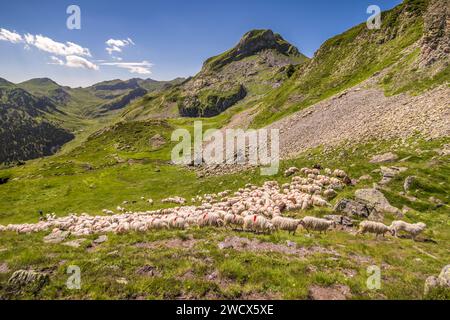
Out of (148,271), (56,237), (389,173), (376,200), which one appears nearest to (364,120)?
(389,173)

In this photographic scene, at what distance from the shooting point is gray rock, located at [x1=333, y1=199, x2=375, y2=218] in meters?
22.5

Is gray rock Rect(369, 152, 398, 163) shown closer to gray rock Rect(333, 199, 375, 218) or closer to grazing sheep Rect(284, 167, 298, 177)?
grazing sheep Rect(284, 167, 298, 177)

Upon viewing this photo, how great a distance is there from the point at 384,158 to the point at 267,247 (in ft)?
72.3

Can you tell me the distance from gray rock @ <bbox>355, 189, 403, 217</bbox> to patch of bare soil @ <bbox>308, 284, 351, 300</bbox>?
41.9ft

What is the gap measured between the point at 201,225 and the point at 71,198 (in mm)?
44552

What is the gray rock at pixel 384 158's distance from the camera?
99.6 ft

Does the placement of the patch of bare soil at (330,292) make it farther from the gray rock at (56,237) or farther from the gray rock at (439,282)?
the gray rock at (56,237)

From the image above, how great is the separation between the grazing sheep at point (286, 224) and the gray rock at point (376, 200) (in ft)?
26.0

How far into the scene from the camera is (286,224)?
67.7ft

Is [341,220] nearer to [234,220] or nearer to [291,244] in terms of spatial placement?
[291,244]

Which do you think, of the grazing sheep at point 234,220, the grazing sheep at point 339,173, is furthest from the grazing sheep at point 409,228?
the grazing sheep at point 234,220

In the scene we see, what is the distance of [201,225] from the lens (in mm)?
23062

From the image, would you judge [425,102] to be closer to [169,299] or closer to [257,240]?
[257,240]

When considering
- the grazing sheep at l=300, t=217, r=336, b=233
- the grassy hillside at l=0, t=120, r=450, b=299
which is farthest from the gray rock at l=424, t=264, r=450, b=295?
the grazing sheep at l=300, t=217, r=336, b=233
